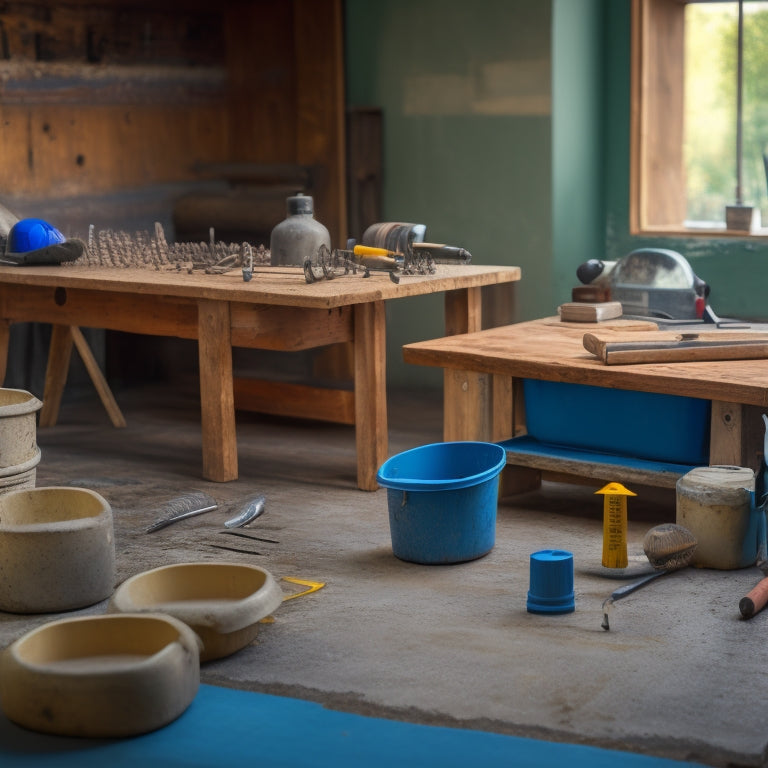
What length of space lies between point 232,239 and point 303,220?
2.27m

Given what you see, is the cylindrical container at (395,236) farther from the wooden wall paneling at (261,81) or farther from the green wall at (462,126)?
the wooden wall paneling at (261,81)

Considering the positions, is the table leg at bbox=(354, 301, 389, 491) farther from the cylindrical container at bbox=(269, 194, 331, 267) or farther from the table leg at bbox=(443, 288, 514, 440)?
the cylindrical container at bbox=(269, 194, 331, 267)

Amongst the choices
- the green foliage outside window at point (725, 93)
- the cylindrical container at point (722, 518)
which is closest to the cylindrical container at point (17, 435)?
the cylindrical container at point (722, 518)

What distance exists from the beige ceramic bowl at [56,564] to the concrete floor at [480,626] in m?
0.06

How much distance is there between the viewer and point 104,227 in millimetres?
7918

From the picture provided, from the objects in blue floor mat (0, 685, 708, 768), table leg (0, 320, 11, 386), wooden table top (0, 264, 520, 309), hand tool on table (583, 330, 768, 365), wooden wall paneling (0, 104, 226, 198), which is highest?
wooden wall paneling (0, 104, 226, 198)

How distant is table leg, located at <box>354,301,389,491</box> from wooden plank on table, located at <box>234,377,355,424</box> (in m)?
0.35

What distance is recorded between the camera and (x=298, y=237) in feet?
20.1

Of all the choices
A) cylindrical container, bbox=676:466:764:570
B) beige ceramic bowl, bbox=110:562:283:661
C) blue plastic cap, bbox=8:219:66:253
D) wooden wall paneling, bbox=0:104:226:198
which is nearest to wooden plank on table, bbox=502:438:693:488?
cylindrical container, bbox=676:466:764:570

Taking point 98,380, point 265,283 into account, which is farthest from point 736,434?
point 98,380

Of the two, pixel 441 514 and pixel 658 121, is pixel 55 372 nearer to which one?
pixel 441 514

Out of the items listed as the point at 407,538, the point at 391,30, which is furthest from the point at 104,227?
the point at 407,538

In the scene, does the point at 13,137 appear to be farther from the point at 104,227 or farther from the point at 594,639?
the point at 594,639

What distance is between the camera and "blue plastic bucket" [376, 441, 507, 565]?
15.0 ft
